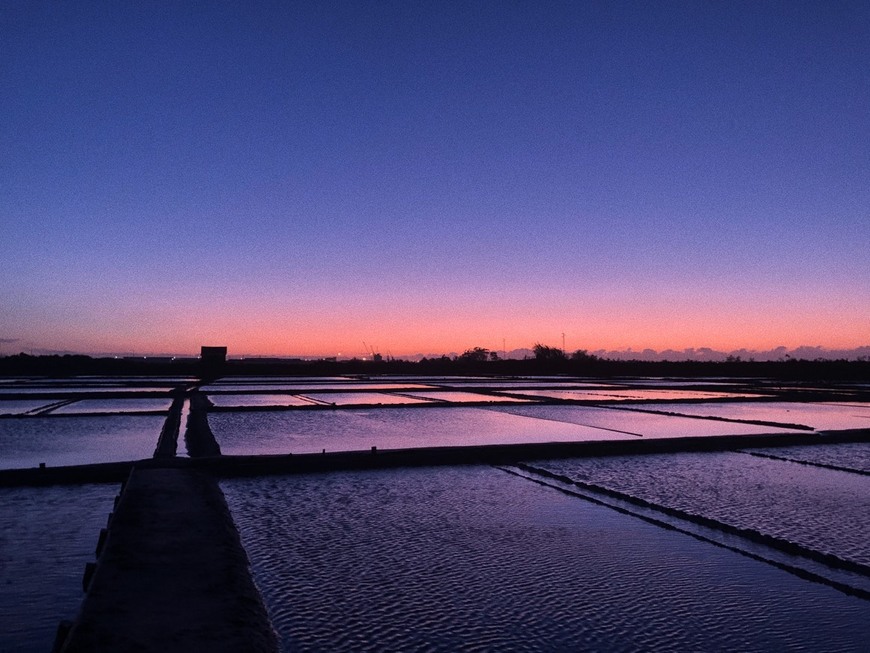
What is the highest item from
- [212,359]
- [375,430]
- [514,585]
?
[212,359]

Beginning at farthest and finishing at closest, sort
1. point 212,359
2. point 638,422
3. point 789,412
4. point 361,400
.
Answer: point 212,359
point 361,400
point 789,412
point 638,422

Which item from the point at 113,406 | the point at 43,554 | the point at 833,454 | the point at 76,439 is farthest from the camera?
the point at 113,406

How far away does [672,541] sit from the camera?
12.3ft

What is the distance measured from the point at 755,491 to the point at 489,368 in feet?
138

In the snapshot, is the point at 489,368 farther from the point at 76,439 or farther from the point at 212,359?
the point at 76,439

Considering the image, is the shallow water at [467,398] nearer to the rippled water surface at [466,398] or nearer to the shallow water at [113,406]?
the rippled water surface at [466,398]

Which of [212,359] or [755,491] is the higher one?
[212,359]

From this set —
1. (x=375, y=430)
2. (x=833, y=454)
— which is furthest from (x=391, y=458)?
(x=833, y=454)

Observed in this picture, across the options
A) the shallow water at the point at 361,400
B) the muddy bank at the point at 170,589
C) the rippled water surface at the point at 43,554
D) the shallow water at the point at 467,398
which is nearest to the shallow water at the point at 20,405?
the shallow water at the point at 361,400

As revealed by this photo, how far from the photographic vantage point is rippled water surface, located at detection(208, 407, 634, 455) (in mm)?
7461

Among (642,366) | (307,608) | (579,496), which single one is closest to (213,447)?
(579,496)

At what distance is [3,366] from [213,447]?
120ft

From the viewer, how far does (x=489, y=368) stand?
47031mm

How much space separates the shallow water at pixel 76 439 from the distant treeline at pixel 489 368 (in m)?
26.1
